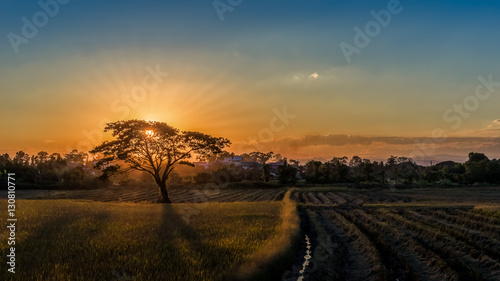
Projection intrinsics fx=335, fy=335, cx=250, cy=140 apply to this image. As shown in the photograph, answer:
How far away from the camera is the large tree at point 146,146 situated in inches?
1810

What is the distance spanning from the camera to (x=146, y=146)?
46.6m

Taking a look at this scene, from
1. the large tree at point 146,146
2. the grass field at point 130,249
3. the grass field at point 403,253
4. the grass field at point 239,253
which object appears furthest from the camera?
the large tree at point 146,146

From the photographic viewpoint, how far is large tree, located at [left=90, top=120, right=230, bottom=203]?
4597 cm

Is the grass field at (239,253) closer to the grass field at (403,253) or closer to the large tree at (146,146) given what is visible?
the grass field at (403,253)

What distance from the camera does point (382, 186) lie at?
98.4 meters

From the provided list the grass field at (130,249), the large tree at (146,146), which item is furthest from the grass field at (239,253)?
the large tree at (146,146)

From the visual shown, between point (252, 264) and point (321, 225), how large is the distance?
1538 cm

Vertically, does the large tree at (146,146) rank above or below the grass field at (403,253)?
above

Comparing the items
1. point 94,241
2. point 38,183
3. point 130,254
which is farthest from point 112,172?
point 38,183

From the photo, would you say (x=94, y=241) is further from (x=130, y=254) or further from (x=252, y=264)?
(x=252, y=264)

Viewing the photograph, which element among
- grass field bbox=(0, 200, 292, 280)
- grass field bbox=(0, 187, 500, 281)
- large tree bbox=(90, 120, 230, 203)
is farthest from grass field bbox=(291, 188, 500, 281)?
large tree bbox=(90, 120, 230, 203)

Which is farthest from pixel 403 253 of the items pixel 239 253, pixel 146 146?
pixel 146 146

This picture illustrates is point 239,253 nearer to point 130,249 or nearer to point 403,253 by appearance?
point 130,249

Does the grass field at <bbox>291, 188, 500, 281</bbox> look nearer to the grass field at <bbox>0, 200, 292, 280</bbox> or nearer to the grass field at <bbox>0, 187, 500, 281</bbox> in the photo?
the grass field at <bbox>0, 187, 500, 281</bbox>
